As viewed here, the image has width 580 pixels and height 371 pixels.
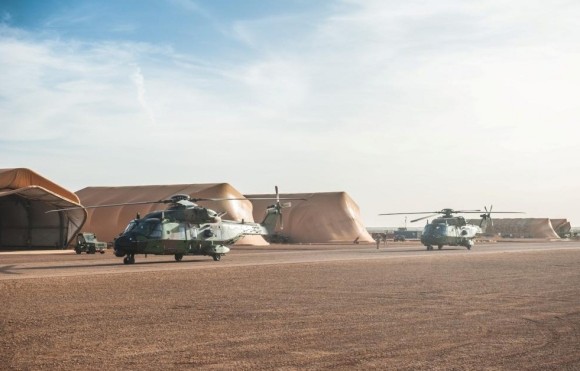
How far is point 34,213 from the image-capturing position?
59156 millimetres

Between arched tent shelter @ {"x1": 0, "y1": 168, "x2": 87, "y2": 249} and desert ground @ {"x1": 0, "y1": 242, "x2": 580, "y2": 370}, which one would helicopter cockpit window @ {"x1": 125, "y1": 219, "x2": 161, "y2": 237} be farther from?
arched tent shelter @ {"x1": 0, "y1": 168, "x2": 87, "y2": 249}

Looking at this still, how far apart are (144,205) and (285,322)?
199ft

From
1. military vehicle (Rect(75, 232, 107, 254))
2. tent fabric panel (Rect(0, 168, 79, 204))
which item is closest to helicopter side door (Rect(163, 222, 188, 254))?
military vehicle (Rect(75, 232, 107, 254))

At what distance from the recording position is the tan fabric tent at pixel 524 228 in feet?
448

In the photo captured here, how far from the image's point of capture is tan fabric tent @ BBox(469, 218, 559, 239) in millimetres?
136500

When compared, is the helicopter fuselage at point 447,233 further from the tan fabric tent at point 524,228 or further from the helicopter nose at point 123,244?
the tan fabric tent at point 524,228

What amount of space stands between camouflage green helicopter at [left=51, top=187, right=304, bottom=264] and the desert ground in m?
6.79

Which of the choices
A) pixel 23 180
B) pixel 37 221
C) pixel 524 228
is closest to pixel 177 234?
pixel 23 180

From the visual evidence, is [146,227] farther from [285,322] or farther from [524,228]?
[524,228]

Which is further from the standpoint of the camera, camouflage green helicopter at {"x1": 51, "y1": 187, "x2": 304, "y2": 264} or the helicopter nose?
camouflage green helicopter at {"x1": 51, "y1": 187, "x2": 304, "y2": 264}

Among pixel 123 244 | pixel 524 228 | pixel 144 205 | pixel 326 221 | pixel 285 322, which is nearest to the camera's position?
pixel 285 322

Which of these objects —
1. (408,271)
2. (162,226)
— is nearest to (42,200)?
(162,226)

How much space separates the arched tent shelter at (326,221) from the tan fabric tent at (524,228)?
49968 mm

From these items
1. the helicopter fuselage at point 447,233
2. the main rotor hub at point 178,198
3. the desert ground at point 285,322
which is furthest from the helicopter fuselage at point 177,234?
the helicopter fuselage at point 447,233
